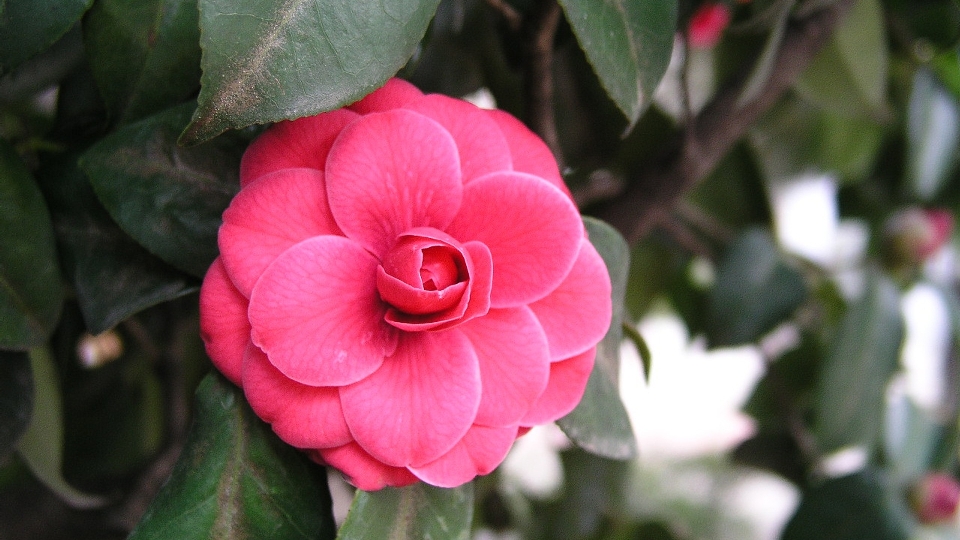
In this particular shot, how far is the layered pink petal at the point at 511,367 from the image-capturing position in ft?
1.07

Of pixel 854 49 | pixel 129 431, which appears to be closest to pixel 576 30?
pixel 854 49

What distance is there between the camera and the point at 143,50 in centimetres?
38

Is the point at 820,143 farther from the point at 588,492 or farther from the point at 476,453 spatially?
the point at 476,453

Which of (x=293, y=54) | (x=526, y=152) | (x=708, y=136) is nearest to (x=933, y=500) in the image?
(x=708, y=136)

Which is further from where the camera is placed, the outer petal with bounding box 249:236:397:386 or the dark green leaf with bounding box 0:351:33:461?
the dark green leaf with bounding box 0:351:33:461

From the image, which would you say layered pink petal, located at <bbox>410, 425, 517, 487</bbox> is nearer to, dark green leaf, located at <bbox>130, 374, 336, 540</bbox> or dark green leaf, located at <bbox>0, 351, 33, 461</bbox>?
dark green leaf, located at <bbox>130, 374, 336, 540</bbox>

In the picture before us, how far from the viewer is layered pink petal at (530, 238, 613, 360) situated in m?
0.34

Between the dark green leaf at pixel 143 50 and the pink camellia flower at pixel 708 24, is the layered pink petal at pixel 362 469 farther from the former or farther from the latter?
the pink camellia flower at pixel 708 24

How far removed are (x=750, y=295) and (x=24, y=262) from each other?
0.66m

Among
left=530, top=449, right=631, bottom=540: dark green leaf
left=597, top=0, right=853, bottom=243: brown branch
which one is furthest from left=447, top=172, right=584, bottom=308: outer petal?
left=530, top=449, right=631, bottom=540: dark green leaf

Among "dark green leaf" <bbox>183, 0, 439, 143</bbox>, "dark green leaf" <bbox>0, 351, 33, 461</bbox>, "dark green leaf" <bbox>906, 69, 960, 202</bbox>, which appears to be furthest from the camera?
"dark green leaf" <bbox>906, 69, 960, 202</bbox>

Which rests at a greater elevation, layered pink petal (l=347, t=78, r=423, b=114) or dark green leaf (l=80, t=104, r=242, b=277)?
layered pink petal (l=347, t=78, r=423, b=114)

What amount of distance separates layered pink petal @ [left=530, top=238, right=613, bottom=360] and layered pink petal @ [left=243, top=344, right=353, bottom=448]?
0.35 feet

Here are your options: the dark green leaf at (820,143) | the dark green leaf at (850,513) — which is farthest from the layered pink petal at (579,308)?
the dark green leaf at (820,143)
